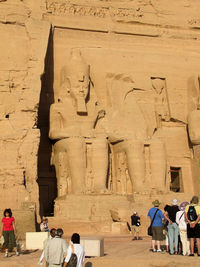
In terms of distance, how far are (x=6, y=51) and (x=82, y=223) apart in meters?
4.25

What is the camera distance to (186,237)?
557 cm

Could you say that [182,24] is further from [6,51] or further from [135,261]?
[135,261]

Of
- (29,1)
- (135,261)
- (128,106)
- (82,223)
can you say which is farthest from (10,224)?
(29,1)

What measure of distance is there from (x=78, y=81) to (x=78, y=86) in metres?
0.13

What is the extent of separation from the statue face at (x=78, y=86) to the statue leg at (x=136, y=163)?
1688mm

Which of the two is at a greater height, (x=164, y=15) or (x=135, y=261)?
(x=164, y=15)

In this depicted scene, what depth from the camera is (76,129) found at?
34.8ft

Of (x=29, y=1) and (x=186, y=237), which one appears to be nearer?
(x=186, y=237)

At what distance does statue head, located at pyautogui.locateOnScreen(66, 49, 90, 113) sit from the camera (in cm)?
1100

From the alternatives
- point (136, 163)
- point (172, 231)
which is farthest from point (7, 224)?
point (136, 163)

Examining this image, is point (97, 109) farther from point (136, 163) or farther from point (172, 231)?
point (172, 231)

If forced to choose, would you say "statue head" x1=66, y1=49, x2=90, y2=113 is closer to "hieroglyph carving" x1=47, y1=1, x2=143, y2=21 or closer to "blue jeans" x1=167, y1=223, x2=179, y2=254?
"hieroglyph carving" x1=47, y1=1, x2=143, y2=21

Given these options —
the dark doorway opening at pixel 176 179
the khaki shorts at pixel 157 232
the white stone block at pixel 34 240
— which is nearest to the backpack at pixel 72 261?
the khaki shorts at pixel 157 232

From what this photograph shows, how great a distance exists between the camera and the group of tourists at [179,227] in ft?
17.7
